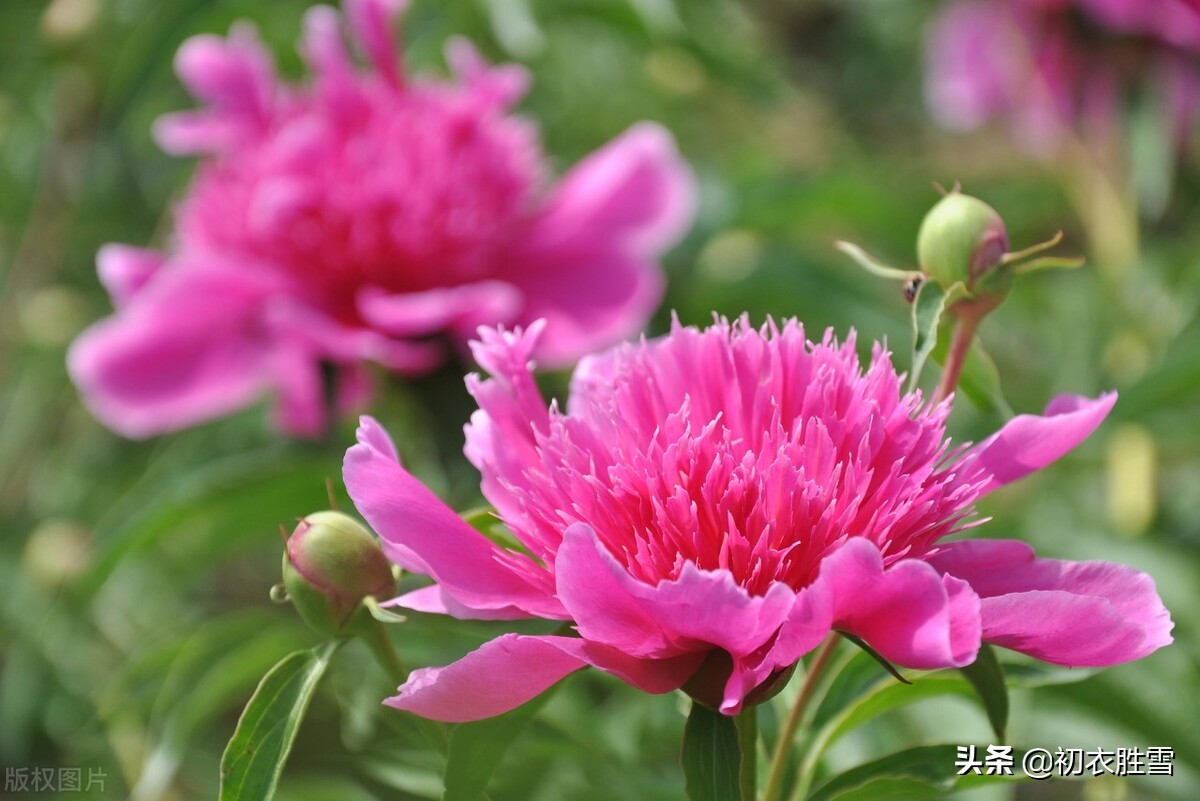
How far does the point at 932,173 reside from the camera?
1651mm

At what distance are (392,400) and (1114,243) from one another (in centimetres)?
68

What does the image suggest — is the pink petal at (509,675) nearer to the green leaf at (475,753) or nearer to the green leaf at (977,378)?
the green leaf at (475,753)

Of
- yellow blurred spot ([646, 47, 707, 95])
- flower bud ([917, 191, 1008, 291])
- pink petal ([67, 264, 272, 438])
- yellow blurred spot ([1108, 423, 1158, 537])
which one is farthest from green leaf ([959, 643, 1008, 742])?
yellow blurred spot ([646, 47, 707, 95])

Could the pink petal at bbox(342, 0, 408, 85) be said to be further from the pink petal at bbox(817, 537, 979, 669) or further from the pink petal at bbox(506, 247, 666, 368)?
the pink petal at bbox(817, 537, 979, 669)

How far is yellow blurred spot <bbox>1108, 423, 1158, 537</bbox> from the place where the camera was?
1091 millimetres

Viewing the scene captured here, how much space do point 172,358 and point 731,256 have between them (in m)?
0.45

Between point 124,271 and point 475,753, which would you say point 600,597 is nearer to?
point 475,753

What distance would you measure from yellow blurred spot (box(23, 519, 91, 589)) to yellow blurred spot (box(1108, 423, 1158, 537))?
0.79 metres

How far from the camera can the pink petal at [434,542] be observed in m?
0.45

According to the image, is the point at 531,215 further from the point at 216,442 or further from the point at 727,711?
the point at 727,711

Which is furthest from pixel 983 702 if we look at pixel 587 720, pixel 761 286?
pixel 761 286

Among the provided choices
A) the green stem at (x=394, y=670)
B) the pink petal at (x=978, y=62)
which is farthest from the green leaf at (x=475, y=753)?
the pink petal at (x=978, y=62)

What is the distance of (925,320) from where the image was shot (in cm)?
47

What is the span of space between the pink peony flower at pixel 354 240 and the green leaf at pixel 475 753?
410mm
